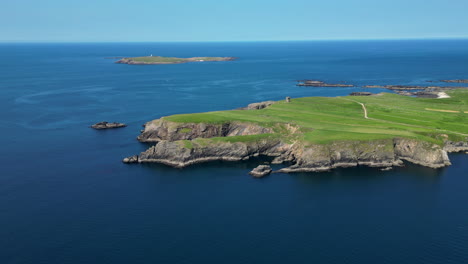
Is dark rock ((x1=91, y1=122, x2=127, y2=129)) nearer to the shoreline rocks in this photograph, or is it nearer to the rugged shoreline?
the shoreline rocks

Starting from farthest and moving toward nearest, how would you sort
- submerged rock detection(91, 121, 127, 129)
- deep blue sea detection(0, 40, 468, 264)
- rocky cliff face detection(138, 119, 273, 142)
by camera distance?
submerged rock detection(91, 121, 127, 129) → rocky cliff face detection(138, 119, 273, 142) → deep blue sea detection(0, 40, 468, 264)

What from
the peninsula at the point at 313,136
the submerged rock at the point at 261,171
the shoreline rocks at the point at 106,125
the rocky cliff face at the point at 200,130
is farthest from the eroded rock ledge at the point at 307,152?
the shoreline rocks at the point at 106,125

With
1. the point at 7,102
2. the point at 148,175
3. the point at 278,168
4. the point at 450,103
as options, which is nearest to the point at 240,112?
the point at 278,168

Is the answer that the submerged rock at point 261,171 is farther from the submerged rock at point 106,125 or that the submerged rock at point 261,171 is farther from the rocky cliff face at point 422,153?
the submerged rock at point 106,125

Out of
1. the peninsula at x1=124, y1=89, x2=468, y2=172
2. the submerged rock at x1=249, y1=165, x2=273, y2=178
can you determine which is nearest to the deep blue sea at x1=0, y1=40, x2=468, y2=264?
the submerged rock at x1=249, y1=165, x2=273, y2=178

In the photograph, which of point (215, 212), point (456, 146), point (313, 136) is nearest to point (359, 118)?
point (456, 146)

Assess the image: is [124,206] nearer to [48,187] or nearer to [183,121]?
[48,187]

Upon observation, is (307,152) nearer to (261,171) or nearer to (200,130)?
(261,171)
